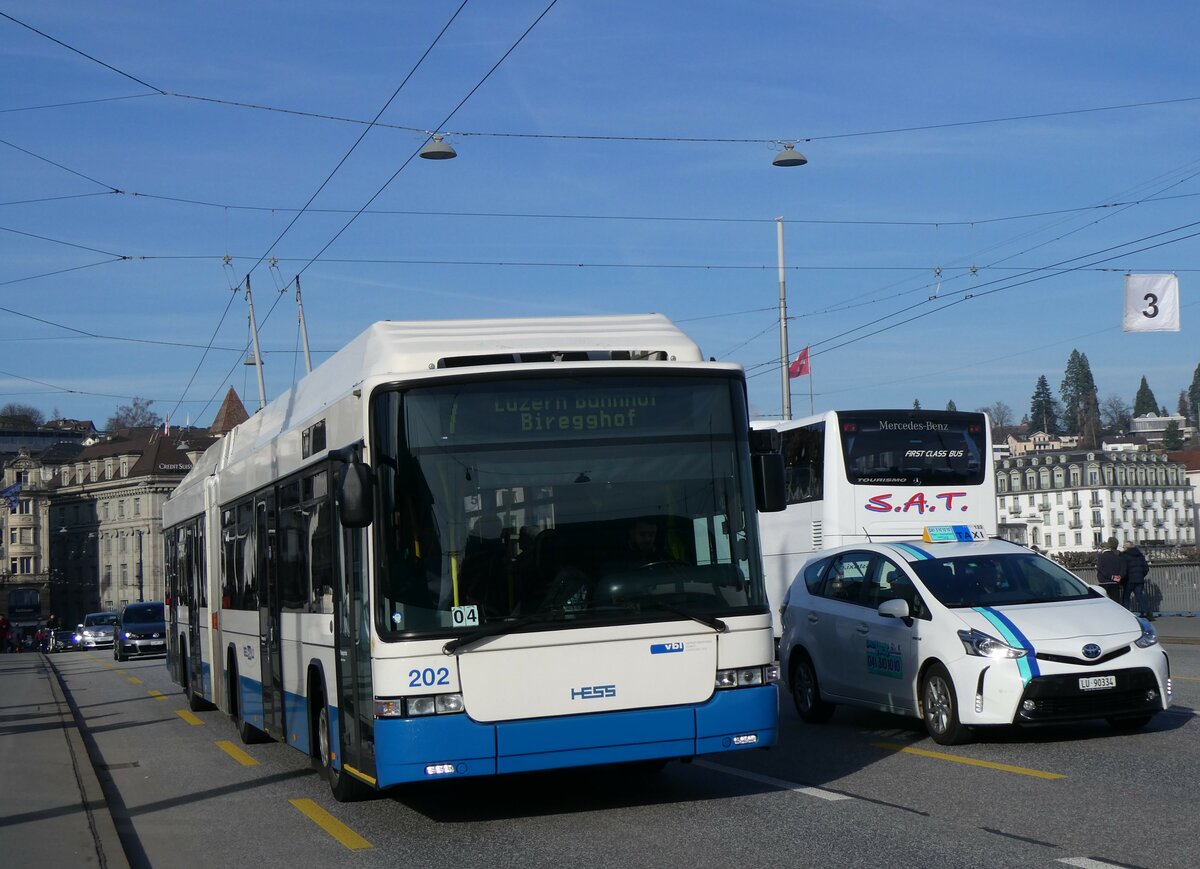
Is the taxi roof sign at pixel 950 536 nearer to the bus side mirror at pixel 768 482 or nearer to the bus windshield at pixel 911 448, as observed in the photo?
the bus side mirror at pixel 768 482

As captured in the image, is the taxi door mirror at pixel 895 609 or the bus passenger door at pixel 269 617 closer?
the taxi door mirror at pixel 895 609

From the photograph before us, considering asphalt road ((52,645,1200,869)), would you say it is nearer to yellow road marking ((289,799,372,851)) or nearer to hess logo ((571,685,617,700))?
yellow road marking ((289,799,372,851))

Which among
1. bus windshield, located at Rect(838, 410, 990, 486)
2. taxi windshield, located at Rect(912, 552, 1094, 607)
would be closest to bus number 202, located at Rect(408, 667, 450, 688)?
taxi windshield, located at Rect(912, 552, 1094, 607)

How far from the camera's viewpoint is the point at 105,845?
937 centimetres

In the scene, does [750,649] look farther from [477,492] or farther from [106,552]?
[106,552]

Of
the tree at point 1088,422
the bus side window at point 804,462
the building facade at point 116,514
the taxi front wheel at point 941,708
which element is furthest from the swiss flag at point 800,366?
the tree at point 1088,422

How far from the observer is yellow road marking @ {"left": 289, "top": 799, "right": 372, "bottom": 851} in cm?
932

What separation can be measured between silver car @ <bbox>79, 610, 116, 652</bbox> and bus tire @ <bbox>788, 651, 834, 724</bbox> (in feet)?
155

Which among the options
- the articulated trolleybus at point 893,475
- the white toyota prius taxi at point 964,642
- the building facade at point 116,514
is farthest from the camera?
the building facade at point 116,514

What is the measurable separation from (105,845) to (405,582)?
2395mm

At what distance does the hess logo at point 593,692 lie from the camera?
365 inches

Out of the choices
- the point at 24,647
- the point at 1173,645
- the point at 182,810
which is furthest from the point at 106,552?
the point at 182,810

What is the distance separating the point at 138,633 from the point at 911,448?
28.4 m

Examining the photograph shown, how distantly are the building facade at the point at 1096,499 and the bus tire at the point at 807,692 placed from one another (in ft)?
380
